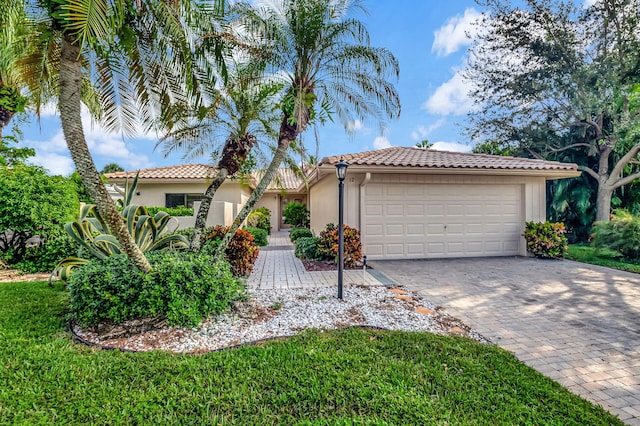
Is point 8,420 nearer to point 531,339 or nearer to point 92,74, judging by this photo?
point 92,74

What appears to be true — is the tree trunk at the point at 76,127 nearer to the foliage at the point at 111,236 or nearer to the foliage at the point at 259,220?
the foliage at the point at 111,236

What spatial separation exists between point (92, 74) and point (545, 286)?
10.4 metres

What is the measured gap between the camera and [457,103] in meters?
21.4

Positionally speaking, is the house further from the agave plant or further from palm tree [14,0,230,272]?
palm tree [14,0,230,272]

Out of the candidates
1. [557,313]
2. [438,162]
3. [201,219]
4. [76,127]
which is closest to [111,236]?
[201,219]

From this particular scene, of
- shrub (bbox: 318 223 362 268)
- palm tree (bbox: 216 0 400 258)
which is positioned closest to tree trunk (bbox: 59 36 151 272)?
palm tree (bbox: 216 0 400 258)

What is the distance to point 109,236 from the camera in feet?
18.2

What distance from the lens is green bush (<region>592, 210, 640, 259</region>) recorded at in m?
10.9

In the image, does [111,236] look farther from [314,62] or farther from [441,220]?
[441,220]

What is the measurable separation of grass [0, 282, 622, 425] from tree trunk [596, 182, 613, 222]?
702 inches

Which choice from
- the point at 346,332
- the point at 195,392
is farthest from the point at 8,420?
the point at 346,332

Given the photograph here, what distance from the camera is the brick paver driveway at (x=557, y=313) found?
11.6ft

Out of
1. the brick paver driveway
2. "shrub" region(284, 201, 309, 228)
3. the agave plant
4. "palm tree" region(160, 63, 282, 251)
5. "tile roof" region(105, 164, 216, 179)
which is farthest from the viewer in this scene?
"shrub" region(284, 201, 309, 228)

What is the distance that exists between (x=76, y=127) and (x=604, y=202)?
22.1 metres
